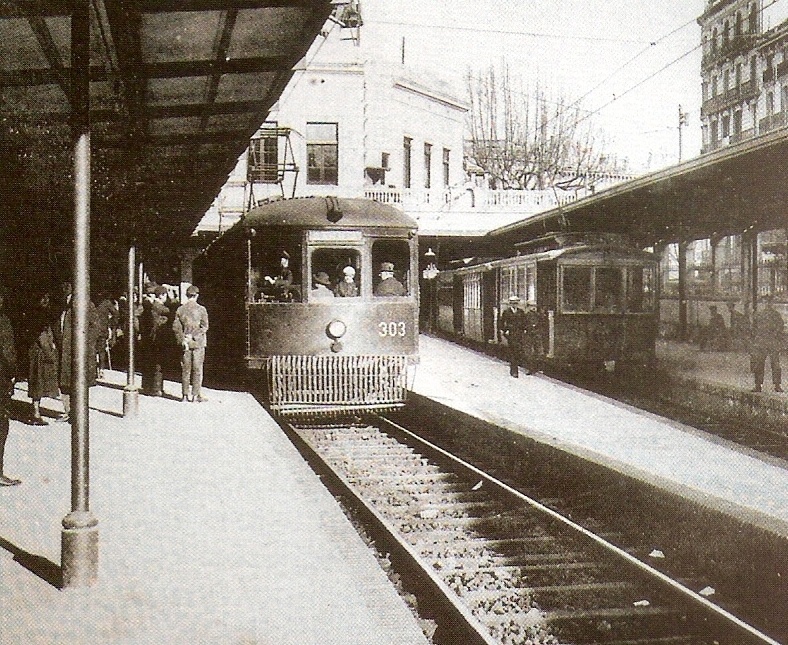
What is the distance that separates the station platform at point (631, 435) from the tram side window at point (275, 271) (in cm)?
260

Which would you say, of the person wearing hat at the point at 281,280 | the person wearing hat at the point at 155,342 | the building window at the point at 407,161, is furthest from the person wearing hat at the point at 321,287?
the building window at the point at 407,161

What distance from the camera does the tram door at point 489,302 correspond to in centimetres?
2311

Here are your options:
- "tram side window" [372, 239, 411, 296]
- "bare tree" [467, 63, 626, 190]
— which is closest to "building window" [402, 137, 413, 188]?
"bare tree" [467, 63, 626, 190]

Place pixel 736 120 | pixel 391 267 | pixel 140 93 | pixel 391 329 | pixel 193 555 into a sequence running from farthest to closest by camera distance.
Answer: pixel 736 120 < pixel 391 267 < pixel 391 329 < pixel 140 93 < pixel 193 555

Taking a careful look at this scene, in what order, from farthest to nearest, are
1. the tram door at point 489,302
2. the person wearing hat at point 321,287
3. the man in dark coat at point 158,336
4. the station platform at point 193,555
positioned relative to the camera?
the tram door at point 489,302 < the man in dark coat at point 158,336 < the person wearing hat at point 321,287 < the station platform at point 193,555

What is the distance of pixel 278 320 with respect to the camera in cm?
1228

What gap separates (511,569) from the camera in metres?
6.04

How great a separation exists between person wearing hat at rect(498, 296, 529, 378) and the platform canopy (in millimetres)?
6509

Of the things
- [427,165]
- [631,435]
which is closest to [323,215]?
[631,435]

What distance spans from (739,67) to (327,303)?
10.1 metres

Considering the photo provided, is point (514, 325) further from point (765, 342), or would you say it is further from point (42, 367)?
point (42, 367)

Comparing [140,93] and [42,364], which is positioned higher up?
[140,93]

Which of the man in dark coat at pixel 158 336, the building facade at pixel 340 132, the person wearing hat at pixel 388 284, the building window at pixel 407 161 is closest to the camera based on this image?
the person wearing hat at pixel 388 284

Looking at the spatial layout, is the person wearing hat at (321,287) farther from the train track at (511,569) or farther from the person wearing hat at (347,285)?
the train track at (511,569)
